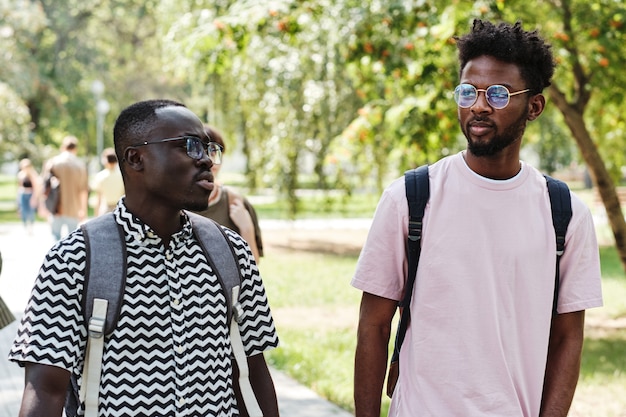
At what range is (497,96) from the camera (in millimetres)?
2883

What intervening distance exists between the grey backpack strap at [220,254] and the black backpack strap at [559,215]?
901 mm

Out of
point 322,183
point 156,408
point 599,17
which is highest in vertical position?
point 599,17

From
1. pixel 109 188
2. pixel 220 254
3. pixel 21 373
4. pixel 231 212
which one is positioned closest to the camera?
pixel 220 254

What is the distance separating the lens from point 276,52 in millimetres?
16609

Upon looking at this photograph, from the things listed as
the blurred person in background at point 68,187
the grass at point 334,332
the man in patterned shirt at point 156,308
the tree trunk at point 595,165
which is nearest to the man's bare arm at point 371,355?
the man in patterned shirt at point 156,308

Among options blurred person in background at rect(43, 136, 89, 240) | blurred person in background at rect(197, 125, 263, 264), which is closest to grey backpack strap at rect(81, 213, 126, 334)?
blurred person in background at rect(197, 125, 263, 264)

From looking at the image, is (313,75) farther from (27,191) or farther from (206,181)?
(206,181)

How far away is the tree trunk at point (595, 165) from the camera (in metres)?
9.46

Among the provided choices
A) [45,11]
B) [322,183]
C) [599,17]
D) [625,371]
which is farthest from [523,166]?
[45,11]

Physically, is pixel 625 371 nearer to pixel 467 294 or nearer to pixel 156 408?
pixel 467 294

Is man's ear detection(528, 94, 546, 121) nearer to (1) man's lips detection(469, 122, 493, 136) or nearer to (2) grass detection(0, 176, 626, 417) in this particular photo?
(1) man's lips detection(469, 122, 493, 136)

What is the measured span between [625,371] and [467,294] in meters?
5.95

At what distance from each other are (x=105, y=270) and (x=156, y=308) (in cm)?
16

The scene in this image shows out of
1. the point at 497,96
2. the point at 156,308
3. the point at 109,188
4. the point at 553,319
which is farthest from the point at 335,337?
the point at 156,308
